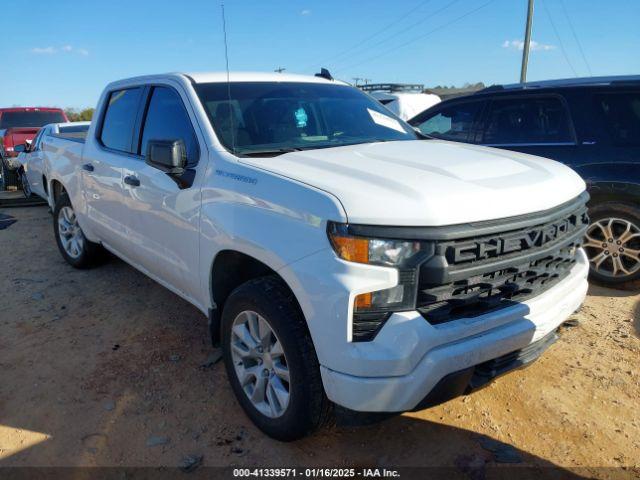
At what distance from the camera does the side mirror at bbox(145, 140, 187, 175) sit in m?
2.86

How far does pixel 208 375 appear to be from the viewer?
3.37m

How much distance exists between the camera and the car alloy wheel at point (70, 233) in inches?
210

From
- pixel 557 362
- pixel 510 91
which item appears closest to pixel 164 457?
pixel 557 362

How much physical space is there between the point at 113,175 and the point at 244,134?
4.91 feet

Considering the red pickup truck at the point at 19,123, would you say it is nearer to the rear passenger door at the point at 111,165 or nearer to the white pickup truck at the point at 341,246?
the rear passenger door at the point at 111,165

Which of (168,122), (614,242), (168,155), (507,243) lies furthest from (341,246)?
(614,242)

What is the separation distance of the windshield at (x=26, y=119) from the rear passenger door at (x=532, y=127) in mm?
12305

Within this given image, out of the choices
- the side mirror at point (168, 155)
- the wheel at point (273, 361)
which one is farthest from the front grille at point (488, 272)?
the side mirror at point (168, 155)

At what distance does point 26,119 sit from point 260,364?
→ 13923 mm

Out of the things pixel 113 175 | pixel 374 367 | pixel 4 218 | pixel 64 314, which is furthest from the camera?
pixel 4 218

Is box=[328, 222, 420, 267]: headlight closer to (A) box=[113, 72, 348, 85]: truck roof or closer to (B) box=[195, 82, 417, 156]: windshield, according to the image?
(B) box=[195, 82, 417, 156]: windshield

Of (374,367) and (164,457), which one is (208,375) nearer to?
(164,457)

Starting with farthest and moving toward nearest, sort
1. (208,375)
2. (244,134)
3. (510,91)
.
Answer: (510,91) → (208,375) → (244,134)

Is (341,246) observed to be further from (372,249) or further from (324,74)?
(324,74)
